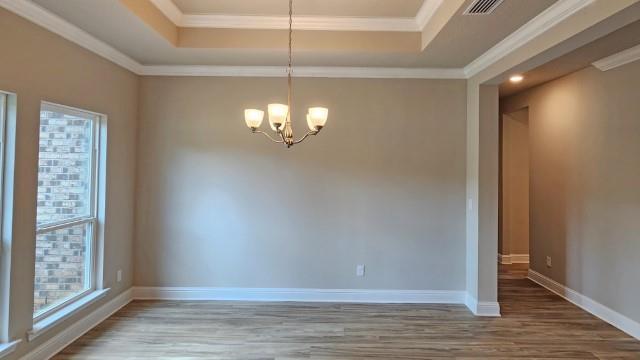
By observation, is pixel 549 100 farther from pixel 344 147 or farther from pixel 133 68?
pixel 133 68

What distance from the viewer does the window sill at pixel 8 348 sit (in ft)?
8.39

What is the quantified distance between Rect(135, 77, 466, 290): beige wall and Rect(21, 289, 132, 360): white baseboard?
0.36m

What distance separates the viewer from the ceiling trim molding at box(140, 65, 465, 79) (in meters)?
4.29

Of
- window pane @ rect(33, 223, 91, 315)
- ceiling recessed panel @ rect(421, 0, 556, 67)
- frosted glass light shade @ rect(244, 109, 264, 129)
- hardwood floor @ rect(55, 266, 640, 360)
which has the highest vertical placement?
ceiling recessed panel @ rect(421, 0, 556, 67)

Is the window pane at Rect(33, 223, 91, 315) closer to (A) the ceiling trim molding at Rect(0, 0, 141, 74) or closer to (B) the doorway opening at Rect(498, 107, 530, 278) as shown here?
(A) the ceiling trim molding at Rect(0, 0, 141, 74)

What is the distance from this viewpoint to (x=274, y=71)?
4312 mm

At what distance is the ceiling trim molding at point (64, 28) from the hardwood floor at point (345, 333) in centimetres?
260

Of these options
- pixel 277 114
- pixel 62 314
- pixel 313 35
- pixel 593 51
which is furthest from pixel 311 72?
pixel 62 314

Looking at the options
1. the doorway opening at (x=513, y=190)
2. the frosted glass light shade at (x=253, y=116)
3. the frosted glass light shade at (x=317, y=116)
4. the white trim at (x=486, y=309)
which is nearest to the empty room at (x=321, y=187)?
the white trim at (x=486, y=309)

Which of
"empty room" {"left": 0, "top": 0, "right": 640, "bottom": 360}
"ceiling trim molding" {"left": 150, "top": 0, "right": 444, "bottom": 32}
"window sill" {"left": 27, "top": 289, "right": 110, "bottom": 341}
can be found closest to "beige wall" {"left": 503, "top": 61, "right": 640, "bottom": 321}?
"empty room" {"left": 0, "top": 0, "right": 640, "bottom": 360}

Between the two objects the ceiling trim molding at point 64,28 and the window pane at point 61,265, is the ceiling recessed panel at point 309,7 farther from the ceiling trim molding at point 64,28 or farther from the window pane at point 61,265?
the window pane at point 61,265

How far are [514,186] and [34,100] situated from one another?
6.52 meters

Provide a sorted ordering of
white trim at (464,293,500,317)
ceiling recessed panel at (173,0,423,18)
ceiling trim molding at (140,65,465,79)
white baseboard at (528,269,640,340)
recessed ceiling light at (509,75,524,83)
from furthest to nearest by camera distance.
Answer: recessed ceiling light at (509,75,524,83) < ceiling trim molding at (140,65,465,79) < white trim at (464,293,500,317) < white baseboard at (528,269,640,340) < ceiling recessed panel at (173,0,423,18)

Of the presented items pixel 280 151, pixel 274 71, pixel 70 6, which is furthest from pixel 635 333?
pixel 70 6
